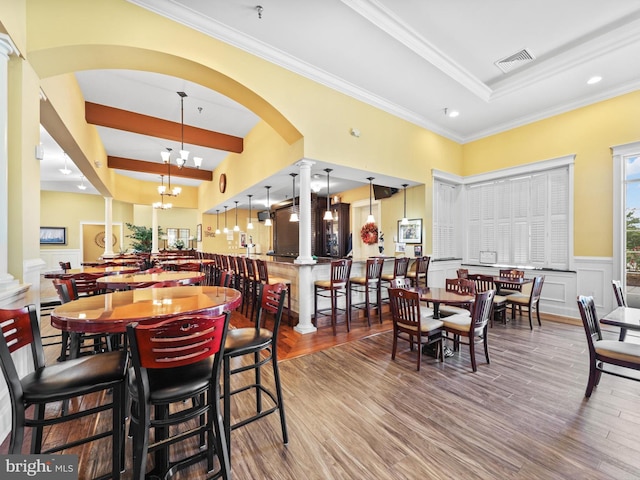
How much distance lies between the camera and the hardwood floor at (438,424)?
5.19 ft

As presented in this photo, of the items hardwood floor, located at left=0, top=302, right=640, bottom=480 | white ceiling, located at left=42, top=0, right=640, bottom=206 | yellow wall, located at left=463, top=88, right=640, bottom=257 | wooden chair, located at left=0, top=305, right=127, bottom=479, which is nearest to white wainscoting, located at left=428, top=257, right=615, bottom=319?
yellow wall, located at left=463, top=88, right=640, bottom=257

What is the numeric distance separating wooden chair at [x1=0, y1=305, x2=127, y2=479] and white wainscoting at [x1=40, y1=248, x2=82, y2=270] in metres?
11.9

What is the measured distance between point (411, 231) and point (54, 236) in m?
12.6

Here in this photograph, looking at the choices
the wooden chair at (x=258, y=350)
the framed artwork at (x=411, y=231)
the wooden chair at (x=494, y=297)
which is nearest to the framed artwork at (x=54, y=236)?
the framed artwork at (x=411, y=231)

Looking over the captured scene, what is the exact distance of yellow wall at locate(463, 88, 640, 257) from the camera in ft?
13.9

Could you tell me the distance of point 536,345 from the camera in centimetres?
341

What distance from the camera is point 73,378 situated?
135 centimetres

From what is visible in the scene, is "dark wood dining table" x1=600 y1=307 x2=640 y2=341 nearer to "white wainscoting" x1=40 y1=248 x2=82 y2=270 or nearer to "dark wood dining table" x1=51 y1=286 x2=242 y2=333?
"dark wood dining table" x1=51 y1=286 x2=242 y2=333

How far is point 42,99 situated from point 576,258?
762cm

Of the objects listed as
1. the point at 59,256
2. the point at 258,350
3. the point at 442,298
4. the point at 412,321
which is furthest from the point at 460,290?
the point at 59,256

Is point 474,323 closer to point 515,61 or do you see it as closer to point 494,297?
point 494,297

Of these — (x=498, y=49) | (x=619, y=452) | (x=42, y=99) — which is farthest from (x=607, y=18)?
(x=42, y=99)

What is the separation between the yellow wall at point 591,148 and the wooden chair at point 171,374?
5.82 m

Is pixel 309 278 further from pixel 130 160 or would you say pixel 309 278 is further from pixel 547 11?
pixel 130 160
